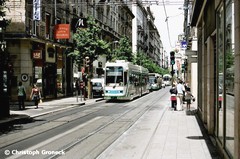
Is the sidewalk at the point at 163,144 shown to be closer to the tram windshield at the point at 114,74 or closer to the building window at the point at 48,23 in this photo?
the tram windshield at the point at 114,74

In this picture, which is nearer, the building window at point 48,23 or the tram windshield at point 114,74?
the tram windshield at point 114,74

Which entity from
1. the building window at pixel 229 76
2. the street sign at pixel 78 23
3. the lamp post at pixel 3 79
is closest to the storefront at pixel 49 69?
the street sign at pixel 78 23

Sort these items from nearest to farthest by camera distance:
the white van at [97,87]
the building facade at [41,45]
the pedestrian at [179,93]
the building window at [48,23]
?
the pedestrian at [179,93] → the building facade at [41,45] → the building window at [48,23] → the white van at [97,87]

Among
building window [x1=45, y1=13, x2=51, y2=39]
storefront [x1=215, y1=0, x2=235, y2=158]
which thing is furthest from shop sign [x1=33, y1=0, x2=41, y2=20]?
storefront [x1=215, y1=0, x2=235, y2=158]

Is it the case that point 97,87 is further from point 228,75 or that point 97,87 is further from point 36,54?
point 228,75

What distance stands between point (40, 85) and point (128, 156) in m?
26.3

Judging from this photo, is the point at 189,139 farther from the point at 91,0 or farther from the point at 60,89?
the point at 91,0

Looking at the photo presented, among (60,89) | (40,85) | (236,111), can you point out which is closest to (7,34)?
(40,85)

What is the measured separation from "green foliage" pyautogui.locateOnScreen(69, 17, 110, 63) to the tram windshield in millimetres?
7434

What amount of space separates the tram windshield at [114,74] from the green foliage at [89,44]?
7434 mm

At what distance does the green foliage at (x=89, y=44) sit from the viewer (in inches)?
1575

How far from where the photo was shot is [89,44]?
40000 mm

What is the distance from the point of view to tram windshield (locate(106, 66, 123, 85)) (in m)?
33.1

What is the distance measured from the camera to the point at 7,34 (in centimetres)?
3155
